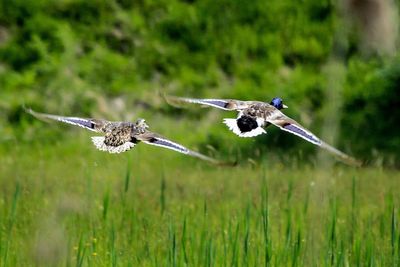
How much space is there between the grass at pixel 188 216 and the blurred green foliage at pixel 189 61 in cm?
103

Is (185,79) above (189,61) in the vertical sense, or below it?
below

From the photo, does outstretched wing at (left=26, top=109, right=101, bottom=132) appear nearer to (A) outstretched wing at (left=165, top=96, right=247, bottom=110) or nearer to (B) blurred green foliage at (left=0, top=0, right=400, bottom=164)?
(A) outstretched wing at (left=165, top=96, right=247, bottom=110)

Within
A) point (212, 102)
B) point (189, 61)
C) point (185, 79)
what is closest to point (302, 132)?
point (212, 102)

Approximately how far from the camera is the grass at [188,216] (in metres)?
3.79

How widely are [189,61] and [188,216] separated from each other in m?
5.21

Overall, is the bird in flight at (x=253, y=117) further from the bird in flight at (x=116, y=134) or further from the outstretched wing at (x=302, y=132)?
the bird in flight at (x=116, y=134)

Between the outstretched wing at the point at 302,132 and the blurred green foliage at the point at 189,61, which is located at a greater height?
the blurred green foliage at the point at 189,61

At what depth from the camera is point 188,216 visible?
5004 mm

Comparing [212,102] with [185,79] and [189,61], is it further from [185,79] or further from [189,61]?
[189,61]

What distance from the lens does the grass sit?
12.4 feet

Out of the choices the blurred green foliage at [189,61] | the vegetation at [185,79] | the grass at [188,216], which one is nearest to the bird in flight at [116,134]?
the grass at [188,216]

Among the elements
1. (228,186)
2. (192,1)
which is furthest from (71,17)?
(228,186)

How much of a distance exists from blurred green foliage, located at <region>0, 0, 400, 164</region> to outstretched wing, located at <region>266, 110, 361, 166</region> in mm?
5947

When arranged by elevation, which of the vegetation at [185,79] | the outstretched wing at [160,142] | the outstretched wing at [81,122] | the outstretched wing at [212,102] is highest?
the vegetation at [185,79]
